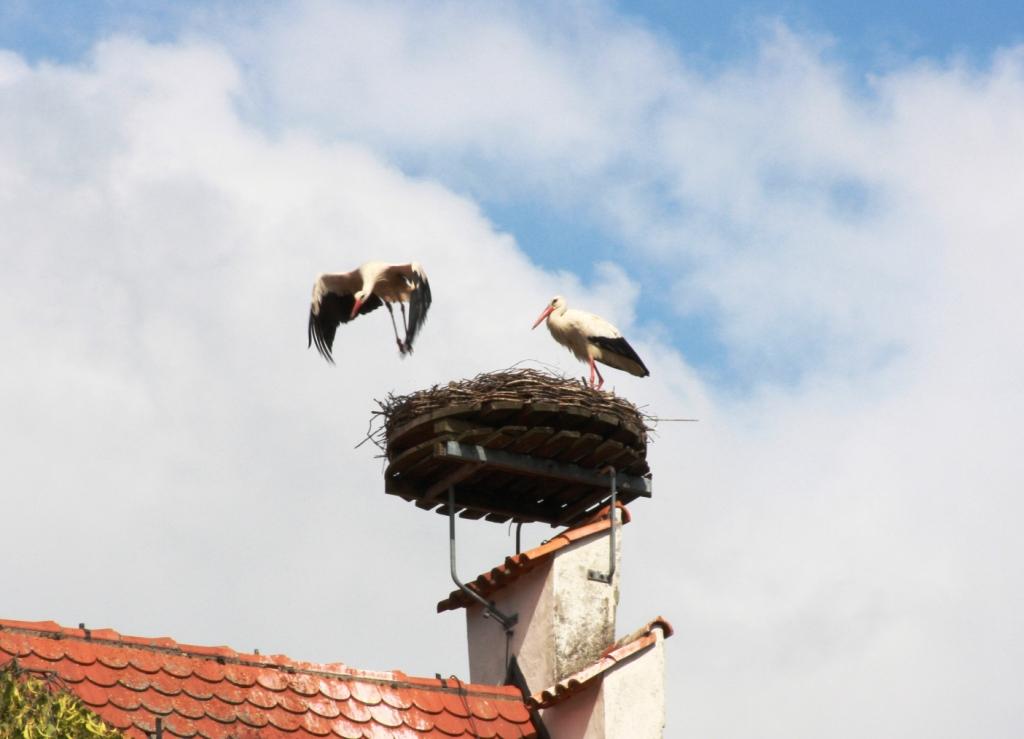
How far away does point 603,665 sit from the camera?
29.6ft

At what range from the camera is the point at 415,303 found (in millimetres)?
15203

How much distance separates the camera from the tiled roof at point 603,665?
29.5 feet

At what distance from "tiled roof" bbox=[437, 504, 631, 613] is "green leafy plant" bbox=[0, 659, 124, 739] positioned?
306 centimetres

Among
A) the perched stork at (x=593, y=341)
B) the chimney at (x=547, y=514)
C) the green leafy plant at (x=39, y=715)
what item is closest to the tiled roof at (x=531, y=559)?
the chimney at (x=547, y=514)

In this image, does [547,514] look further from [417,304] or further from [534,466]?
[417,304]

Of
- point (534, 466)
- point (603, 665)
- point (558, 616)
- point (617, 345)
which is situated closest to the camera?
point (603, 665)

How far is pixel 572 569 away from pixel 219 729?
208cm

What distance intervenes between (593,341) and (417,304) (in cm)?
151

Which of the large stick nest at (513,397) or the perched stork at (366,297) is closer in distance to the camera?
the large stick nest at (513,397)

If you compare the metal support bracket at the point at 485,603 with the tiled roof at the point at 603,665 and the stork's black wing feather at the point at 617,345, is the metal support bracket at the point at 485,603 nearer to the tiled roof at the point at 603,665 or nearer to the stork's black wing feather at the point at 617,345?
the tiled roof at the point at 603,665

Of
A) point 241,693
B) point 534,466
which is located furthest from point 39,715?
point 534,466

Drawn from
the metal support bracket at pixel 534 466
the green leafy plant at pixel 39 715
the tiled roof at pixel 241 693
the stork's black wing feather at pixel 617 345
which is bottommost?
the green leafy plant at pixel 39 715

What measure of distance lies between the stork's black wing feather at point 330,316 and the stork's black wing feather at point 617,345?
6.91ft

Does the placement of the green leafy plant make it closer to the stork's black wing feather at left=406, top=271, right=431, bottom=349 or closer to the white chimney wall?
the white chimney wall
